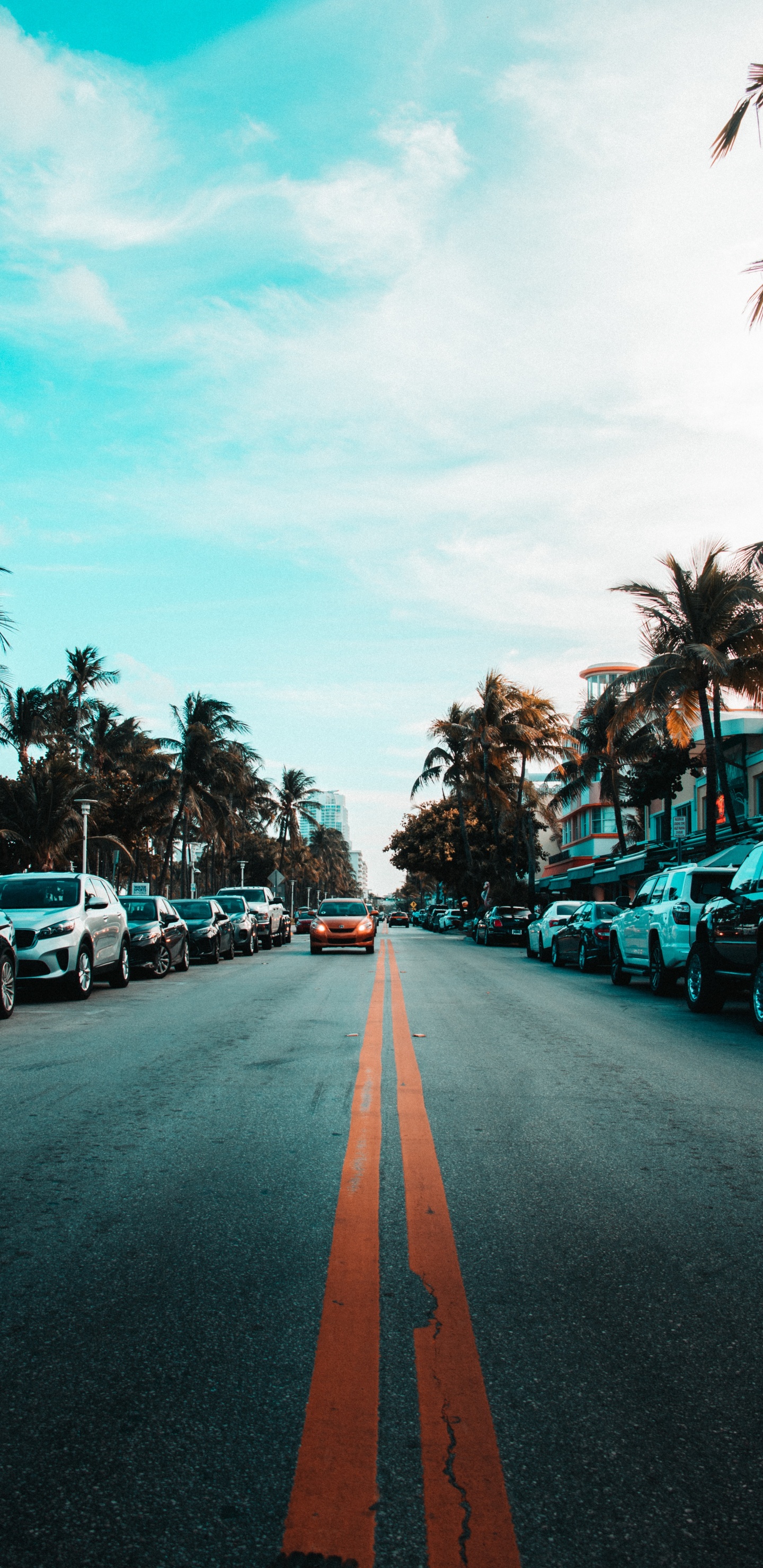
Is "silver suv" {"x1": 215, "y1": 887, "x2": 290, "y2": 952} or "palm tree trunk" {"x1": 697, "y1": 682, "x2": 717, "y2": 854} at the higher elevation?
"palm tree trunk" {"x1": 697, "y1": 682, "x2": 717, "y2": 854}

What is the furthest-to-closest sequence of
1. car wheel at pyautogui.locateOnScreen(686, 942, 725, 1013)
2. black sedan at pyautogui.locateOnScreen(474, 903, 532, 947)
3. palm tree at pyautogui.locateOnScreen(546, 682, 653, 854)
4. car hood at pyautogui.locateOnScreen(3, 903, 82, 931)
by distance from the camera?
black sedan at pyautogui.locateOnScreen(474, 903, 532, 947) → palm tree at pyautogui.locateOnScreen(546, 682, 653, 854) → car hood at pyautogui.locateOnScreen(3, 903, 82, 931) → car wheel at pyautogui.locateOnScreen(686, 942, 725, 1013)

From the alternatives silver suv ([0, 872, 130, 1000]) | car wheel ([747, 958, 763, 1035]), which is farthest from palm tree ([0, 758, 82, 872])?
car wheel ([747, 958, 763, 1035])

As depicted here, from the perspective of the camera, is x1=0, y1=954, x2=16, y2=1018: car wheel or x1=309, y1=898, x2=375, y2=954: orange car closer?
x1=0, y1=954, x2=16, y2=1018: car wheel

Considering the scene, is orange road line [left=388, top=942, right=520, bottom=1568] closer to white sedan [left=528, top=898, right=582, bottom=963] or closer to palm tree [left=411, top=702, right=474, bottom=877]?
white sedan [left=528, top=898, right=582, bottom=963]

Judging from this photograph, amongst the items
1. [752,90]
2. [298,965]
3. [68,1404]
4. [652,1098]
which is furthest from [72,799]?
[68,1404]

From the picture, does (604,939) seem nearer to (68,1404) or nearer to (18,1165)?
(18,1165)

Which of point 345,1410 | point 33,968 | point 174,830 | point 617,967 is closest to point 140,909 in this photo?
point 33,968

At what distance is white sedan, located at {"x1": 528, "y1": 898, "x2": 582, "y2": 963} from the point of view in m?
27.2

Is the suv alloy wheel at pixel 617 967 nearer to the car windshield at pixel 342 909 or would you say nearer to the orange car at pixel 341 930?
the orange car at pixel 341 930

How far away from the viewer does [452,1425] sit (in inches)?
112

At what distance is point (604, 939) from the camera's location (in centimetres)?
2230

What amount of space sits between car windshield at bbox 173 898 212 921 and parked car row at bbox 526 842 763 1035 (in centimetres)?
856

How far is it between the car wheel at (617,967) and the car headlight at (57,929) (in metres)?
8.71

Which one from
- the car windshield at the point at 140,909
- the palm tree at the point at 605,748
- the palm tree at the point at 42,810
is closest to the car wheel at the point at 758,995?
the car windshield at the point at 140,909
